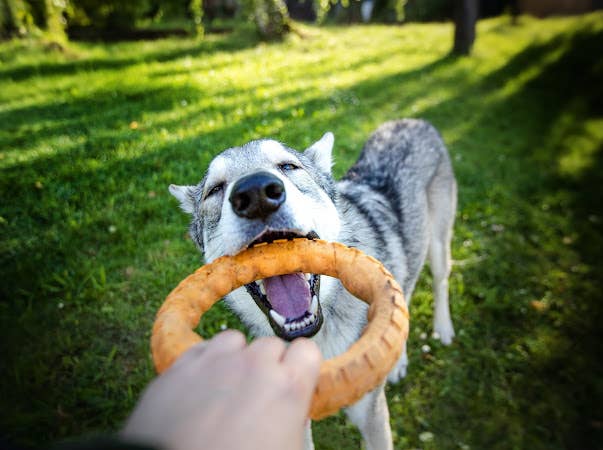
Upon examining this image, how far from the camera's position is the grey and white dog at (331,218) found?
211cm

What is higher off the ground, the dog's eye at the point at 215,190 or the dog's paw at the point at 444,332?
the dog's eye at the point at 215,190

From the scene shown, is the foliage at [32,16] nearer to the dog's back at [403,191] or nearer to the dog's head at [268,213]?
the dog's head at [268,213]

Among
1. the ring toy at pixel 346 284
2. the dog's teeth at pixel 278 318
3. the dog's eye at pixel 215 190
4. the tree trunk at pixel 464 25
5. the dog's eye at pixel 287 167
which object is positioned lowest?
the dog's teeth at pixel 278 318

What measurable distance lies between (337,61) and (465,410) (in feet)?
35.2

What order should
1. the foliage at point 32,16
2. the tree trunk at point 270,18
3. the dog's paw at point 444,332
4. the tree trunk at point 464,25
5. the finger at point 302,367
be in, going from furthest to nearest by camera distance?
the tree trunk at point 464,25 < the tree trunk at point 270,18 < the foliage at point 32,16 < the dog's paw at point 444,332 < the finger at point 302,367

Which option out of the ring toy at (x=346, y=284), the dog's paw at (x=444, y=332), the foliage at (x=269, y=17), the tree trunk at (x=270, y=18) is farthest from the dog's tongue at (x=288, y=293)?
the tree trunk at (x=270, y=18)

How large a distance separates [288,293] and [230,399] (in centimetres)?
148

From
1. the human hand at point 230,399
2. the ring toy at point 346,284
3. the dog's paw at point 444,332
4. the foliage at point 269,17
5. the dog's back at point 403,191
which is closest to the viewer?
the human hand at point 230,399

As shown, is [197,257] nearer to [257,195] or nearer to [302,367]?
[257,195]

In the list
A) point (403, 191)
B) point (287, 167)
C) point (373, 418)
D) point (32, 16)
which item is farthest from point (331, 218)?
point (32, 16)

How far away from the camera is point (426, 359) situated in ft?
13.0

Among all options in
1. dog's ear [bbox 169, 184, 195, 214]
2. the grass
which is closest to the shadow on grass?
the grass

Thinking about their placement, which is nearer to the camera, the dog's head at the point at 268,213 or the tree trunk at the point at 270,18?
the dog's head at the point at 268,213

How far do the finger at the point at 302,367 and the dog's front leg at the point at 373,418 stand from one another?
1.67 metres
